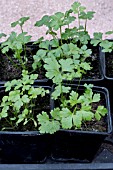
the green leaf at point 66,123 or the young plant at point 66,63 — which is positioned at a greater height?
the young plant at point 66,63

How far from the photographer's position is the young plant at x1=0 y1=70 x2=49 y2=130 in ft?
4.14

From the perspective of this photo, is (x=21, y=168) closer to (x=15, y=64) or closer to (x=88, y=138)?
(x=88, y=138)

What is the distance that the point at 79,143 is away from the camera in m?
1.31

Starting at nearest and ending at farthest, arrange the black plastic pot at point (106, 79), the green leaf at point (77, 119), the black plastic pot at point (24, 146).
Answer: the green leaf at point (77, 119), the black plastic pot at point (24, 146), the black plastic pot at point (106, 79)

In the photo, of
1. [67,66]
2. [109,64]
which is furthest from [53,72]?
[109,64]

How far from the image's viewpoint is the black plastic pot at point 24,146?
1.28 m

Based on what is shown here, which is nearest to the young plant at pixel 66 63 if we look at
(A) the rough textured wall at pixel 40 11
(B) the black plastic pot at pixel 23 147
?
(B) the black plastic pot at pixel 23 147

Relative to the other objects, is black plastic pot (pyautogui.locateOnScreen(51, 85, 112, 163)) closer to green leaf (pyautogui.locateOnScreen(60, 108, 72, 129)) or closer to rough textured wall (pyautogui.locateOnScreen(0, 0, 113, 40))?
green leaf (pyautogui.locateOnScreen(60, 108, 72, 129))

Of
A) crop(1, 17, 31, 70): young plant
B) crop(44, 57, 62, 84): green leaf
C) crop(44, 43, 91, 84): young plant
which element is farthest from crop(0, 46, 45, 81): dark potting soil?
crop(44, 57, 62, 84): green leaf

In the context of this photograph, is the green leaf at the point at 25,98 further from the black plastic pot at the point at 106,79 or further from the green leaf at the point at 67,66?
the black plastic pot at the point at 106,79

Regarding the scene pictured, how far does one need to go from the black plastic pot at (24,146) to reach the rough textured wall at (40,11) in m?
0.76

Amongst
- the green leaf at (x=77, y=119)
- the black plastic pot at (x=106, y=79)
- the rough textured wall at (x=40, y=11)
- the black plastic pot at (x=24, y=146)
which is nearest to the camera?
the green leaf at (x=77, y=119)

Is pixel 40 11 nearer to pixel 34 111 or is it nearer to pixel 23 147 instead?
pixel 34 111

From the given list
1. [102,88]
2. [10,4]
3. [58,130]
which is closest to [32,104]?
[58,130]
